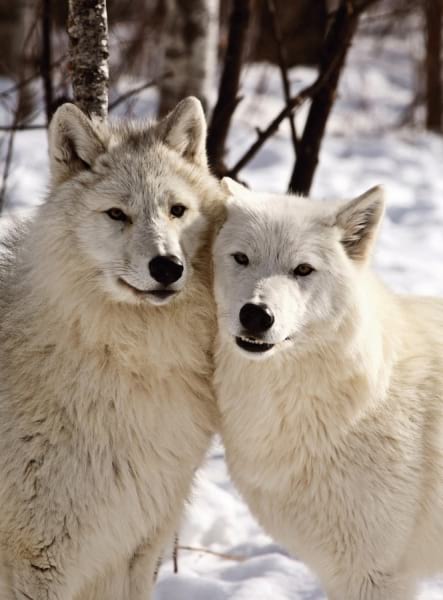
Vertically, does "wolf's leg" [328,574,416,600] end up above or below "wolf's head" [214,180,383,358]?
below

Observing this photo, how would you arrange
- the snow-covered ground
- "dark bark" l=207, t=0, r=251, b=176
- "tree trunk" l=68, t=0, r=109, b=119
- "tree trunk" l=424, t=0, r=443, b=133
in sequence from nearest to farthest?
"tree trunk" l=68, t=0, r=109, b=119
the snow-covered ground
"dark bark" l=207, t=0, r=251, b=176
"tree trunk" l=424, t=0, r=443, b=133

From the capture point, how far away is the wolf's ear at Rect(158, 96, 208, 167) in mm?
3828

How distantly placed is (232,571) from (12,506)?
1771 mm

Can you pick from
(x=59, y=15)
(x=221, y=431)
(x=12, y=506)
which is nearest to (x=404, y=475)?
(x=221, y=431)

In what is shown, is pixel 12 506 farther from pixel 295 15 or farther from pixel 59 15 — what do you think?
pixel 295 15

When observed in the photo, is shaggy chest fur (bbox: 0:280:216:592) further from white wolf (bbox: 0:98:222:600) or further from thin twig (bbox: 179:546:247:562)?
thin twig (bbox: 179:546:247:562)

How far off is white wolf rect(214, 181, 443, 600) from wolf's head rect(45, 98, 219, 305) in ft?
0.72

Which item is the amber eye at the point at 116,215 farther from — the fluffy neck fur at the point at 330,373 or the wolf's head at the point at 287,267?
the fluffy neck fur at the point at 330,373

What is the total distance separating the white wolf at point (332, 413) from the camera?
12.0 ft

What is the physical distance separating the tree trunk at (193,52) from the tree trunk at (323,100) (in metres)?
1.71

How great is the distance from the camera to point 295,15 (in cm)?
1633

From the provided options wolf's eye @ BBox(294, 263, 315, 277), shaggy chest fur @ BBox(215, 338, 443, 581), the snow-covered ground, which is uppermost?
wolf's eye @ BBox(294, 263, 315, 277)

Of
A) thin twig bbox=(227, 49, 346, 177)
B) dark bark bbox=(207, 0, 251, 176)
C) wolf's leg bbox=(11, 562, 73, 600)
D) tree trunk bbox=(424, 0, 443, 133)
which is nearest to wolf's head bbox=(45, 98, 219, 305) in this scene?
wolf's leg bbox=(11, 562, 73, 600)

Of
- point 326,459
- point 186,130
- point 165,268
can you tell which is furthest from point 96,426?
point 186,130
